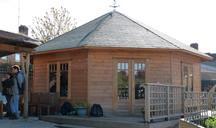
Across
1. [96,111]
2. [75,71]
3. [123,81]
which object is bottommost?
[96,111]

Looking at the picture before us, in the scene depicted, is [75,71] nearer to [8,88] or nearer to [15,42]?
[8,88]

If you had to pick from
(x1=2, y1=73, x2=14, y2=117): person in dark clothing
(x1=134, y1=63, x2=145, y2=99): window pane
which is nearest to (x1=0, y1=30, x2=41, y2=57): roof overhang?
(x1=2, y1=73, x2=14, y2=117): person in dark clothing

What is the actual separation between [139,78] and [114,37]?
203 centimetres

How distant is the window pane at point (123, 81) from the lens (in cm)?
Result: 1603

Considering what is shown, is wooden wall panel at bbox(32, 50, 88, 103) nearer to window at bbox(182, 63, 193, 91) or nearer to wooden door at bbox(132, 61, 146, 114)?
wooden door at bbox(132, 61, 146, 114)

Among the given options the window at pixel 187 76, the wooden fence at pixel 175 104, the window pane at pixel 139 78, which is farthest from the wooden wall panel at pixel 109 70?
the wooden fence at pixel 175 104

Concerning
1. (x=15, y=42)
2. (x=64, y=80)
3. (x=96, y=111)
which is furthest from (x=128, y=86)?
(x=15, y=42)

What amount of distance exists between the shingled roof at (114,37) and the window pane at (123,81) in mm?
1001

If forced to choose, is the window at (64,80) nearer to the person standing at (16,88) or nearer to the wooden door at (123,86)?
the wooden door at (123,86)

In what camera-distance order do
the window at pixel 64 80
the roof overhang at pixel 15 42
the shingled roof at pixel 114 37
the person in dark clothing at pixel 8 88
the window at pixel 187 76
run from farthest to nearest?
the window at pixel 187 76 < the window at pixel 64 80 < the shingled roof at pixel 114 37 < the person in dark clothing at pixel 8 88 < the roof overhang at pixel 15 42

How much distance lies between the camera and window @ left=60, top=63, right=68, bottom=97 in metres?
16.9

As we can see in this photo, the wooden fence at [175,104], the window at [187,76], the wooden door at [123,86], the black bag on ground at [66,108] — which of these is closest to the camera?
the wooden fence at [175,104]

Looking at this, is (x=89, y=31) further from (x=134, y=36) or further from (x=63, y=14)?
(x=63, y=14)

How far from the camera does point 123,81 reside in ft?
52.7
